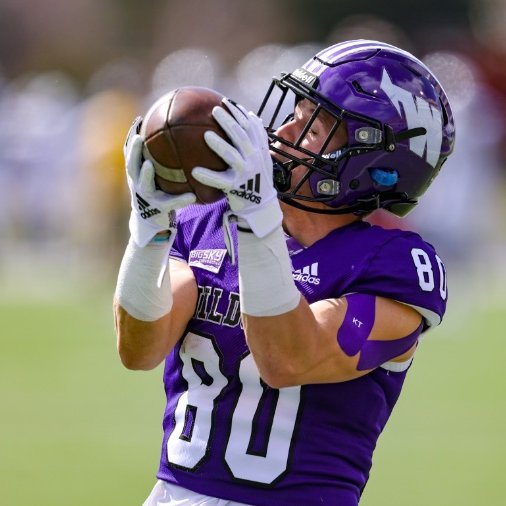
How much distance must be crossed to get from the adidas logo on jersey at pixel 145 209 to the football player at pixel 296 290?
20 millimetres

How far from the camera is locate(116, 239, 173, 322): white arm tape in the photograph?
2.73 m

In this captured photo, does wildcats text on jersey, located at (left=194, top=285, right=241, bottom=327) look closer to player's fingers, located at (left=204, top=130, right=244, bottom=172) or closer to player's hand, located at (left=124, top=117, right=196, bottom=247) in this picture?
player's hand, located at (left=124, top=117, right=196, bottom=247)

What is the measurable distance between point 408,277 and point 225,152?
0.60 metres

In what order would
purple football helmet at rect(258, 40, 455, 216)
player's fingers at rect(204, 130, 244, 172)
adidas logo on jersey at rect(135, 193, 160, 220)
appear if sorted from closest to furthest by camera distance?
player's fingers at rect(204, 130, 244, 172), adidas logo on jersey at rect(135, 193, 160, 220), purple football helmet at rect(258, 40, 455, 216)

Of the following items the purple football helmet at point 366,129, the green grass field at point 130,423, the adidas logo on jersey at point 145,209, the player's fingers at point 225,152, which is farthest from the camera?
the green grass field at point 130,423

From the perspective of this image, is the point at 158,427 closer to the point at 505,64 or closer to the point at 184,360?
the point at 184,360

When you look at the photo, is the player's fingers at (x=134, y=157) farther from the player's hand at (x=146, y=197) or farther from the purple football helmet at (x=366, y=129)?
the purple football helmet at (x=366, y=129)

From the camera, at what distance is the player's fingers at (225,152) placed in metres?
2.49

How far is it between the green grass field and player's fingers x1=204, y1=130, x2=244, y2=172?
3612mm

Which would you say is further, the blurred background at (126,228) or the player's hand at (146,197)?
the blurred background at (126,228)

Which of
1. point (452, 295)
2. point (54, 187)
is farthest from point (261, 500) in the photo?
point (54, 187)

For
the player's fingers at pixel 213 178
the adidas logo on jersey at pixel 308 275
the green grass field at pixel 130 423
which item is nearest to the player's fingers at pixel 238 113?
the player's fingers at pixel 213 178

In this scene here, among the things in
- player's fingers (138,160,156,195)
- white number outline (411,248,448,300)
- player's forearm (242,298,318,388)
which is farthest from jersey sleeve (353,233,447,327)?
player's fingers (138,160,156,195)

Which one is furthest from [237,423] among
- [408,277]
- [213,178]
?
[213,178]
